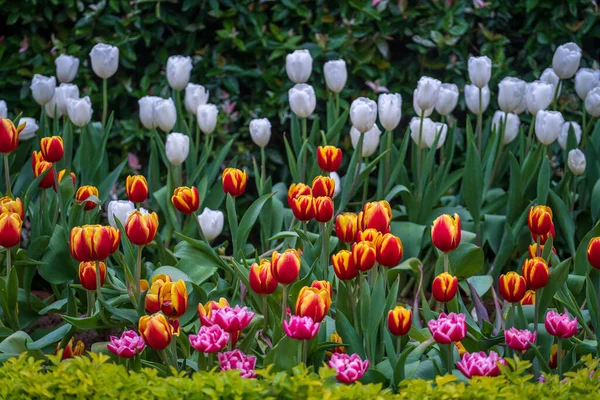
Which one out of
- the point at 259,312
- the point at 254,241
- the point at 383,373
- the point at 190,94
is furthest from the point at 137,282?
the point at 254,241

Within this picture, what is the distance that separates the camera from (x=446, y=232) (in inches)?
97.9

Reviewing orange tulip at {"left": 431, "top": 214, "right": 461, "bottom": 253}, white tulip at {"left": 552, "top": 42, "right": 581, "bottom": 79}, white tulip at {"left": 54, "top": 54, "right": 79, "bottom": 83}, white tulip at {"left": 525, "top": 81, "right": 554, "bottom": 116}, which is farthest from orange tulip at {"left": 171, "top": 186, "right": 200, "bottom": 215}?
white tulip at {"left": 552, "top": 42, "right": 581, "bottom": 79}

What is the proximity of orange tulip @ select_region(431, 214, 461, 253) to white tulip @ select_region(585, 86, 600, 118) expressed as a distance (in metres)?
1.82

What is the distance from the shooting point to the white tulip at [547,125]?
3.79m

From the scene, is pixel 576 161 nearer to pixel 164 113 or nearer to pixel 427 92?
pixel 427 92

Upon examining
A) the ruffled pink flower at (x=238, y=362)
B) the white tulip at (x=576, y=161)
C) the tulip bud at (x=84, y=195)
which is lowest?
the white tulip at (x=576, y=161)

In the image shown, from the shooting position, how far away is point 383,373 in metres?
2.49

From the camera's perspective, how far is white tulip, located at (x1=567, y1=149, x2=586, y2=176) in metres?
3.81

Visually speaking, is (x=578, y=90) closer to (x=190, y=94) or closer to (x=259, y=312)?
(x=190, y=94)

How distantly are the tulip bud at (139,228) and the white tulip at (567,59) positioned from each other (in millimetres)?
2333

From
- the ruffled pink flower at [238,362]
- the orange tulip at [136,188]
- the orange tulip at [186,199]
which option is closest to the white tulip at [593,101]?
the orange tulip at [186,199]

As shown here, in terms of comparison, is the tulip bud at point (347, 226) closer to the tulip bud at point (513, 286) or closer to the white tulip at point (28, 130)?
the tulip bud at point (513, 286)

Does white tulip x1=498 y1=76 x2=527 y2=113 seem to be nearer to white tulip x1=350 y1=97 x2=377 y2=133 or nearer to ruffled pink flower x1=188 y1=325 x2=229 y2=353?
white tulip x1=350 y1=97 x2=377 y2=133

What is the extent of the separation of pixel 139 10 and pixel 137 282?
8.60ft
